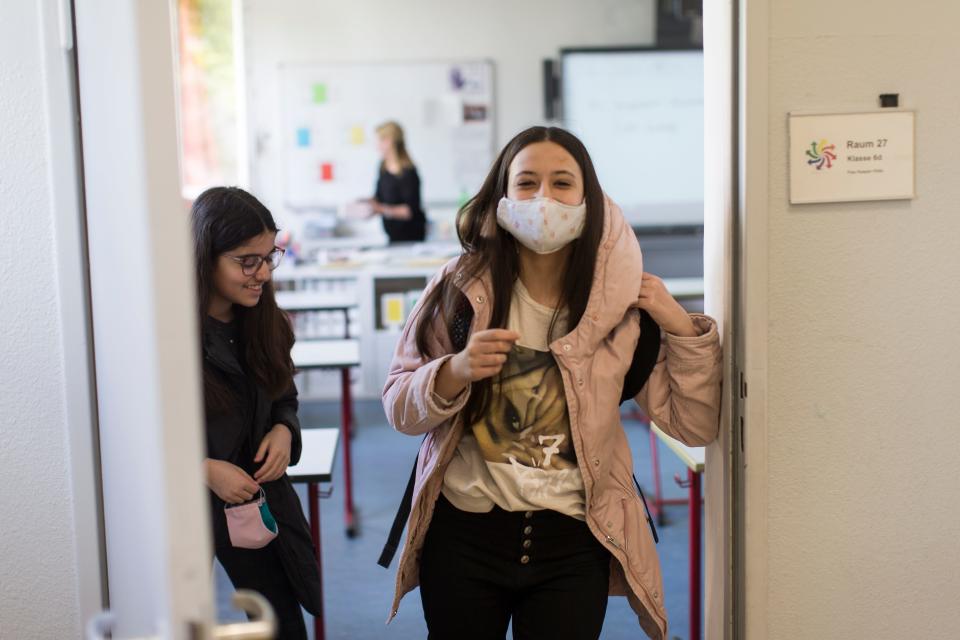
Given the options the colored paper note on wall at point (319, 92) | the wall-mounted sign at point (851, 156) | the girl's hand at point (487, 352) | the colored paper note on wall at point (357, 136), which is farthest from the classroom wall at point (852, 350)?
the colored paper note on wall at point (319, 92)

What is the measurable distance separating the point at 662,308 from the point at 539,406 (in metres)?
0.27

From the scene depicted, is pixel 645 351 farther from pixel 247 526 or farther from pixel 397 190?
pixel 397 190

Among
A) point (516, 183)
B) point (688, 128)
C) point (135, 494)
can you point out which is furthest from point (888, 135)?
point (688, 128)

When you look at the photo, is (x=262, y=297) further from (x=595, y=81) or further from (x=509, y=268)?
(x=595, y=81)

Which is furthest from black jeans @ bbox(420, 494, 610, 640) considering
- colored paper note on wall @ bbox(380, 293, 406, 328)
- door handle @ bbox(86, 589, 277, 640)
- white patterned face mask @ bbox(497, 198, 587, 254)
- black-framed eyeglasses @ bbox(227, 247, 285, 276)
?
colored paper note on wall @ bbox(380, 293, 406, 328)

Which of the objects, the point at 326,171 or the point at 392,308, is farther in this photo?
the point at 326,171

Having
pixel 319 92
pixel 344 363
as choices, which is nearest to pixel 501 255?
pixel 344 363

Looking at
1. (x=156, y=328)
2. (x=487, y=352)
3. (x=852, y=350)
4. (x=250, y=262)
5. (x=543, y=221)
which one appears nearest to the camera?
(x=156, y=328)

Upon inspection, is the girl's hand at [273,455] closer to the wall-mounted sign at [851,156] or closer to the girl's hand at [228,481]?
the girl's hand at [228,481]

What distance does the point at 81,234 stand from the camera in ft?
5.05

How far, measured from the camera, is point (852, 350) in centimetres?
170

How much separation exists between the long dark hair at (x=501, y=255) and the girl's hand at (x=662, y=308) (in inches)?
3.8

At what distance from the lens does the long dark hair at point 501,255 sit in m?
1.65

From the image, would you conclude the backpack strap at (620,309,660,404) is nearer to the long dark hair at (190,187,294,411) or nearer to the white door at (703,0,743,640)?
the white door at (703,0,743,640)
